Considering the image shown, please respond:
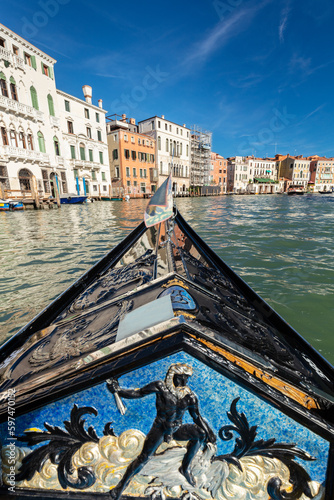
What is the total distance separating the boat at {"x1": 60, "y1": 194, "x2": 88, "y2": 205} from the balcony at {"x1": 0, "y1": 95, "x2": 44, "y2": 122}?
4.88m

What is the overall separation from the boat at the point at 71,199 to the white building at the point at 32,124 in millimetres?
1000

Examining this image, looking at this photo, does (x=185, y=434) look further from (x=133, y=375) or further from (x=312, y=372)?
(x=312, y=372)

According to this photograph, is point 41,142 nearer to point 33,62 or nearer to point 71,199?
point 71,199

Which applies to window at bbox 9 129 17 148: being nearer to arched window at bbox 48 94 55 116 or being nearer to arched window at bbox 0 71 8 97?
arched window at bbox 0 71 8 97

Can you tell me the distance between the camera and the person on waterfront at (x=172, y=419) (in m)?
0.59

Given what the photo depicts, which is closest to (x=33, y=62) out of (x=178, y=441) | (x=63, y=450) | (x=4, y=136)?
(x=4, y=136)

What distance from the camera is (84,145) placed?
1877cm

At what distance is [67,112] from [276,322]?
2069 centimetres

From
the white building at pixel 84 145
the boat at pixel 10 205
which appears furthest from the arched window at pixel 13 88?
the boat at pixel 10 205

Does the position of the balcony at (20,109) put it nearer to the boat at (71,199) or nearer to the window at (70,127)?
the window at (70,127)

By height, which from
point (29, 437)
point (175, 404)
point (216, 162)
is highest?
point (216, 162)

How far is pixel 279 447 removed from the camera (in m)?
0.60

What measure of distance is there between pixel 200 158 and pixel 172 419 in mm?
35554

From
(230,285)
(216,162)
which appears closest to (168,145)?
(216,162)
